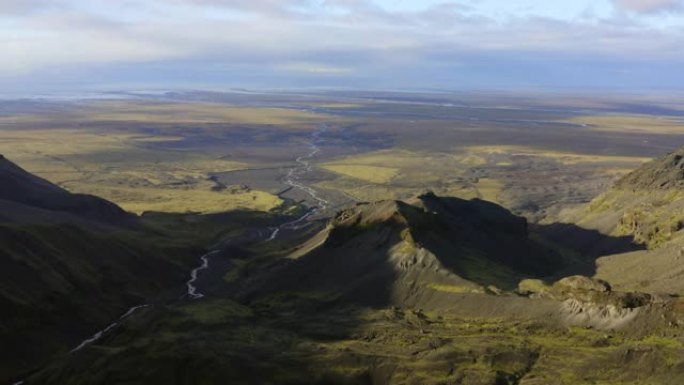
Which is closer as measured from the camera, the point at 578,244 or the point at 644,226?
the point at 644,226

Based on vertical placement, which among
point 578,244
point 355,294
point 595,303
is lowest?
point 578,244

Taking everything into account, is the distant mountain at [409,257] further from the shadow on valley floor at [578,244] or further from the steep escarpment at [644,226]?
the steep escarpment at [644,226]

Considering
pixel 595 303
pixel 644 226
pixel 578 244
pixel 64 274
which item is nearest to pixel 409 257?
pixel 595 303

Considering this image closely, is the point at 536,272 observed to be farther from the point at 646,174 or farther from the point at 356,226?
the point at 646,174

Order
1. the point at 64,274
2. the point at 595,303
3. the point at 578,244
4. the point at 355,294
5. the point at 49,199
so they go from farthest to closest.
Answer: the point at 49,199 → the point at 578,244 → the point at 64,274 → the point at 355,294 → the point at 595,303

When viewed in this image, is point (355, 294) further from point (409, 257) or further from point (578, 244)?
point (578, 244)

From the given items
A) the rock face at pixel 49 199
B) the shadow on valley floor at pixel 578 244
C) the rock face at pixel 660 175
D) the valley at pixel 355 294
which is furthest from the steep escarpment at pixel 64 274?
the rock face at pixel 660 175

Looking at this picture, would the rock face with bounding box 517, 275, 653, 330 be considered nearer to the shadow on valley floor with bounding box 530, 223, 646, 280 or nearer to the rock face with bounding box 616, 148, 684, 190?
the shadow on valley floor with bounding box 530, 223, 646, 280
